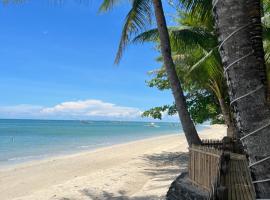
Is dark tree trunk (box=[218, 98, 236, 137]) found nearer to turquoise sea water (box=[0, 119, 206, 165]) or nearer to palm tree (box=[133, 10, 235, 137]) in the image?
palm tree (box=[133, 10, 235, 137])

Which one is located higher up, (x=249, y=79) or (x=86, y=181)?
(x=249, y=79)

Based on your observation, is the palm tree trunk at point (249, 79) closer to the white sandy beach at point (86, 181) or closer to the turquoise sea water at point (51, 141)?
the white sandy beach at point (86, 181)

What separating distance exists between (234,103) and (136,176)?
38.4 feet

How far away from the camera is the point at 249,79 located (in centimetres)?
261

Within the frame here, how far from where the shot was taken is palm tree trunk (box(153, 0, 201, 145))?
933cm

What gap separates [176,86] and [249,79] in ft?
22.6

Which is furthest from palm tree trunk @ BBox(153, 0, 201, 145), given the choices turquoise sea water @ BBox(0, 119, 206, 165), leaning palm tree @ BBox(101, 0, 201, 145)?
turquoise sea water @ BBox(0, 119, 206, 165)

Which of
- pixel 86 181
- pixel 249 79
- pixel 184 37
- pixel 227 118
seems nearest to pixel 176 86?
pixel 184 37

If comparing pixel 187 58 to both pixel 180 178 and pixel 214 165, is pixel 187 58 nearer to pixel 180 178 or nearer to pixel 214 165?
pixel 180 178

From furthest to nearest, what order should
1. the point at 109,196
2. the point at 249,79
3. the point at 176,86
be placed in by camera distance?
1. the point at 109,196
2. the point at 176,86
3. the point at 249,79

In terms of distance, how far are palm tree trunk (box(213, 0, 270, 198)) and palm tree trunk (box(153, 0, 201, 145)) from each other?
6633 millimetres

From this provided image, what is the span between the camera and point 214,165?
259 inches

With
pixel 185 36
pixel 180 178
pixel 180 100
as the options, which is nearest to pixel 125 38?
pixel 185 36

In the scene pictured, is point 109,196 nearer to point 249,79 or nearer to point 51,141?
point 249,79
